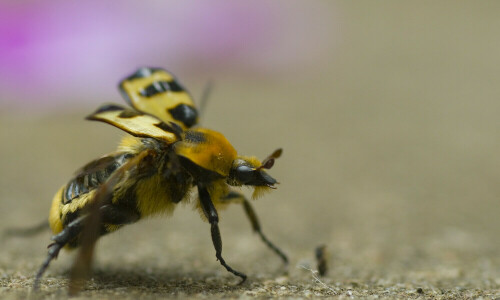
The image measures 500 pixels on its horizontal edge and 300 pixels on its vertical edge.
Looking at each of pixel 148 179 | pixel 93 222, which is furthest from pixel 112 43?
pixel 93 222

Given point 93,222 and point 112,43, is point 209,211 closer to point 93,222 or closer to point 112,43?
point 93,222

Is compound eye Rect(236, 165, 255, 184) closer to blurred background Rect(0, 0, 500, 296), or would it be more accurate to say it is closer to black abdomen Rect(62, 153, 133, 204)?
black abdomen Rect(62, 153, 133, 204)

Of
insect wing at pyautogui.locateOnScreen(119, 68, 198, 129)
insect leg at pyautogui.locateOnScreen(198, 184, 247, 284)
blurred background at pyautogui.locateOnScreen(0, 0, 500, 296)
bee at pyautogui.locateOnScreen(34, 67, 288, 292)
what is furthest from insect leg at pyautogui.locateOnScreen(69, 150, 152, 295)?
blurred background at pyautogui.locateOnScreen(0, 0, 500, 296)

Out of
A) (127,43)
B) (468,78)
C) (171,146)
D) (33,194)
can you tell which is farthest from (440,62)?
(171,146)

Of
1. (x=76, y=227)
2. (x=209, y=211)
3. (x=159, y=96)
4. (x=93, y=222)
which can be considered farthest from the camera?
(x=159, y=96)

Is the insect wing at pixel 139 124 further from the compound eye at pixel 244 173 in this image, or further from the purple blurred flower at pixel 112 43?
the purple blurred flower at pixel 112 43

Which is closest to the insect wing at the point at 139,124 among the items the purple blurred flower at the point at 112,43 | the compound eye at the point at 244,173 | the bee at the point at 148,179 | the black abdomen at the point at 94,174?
the bee at the point at 148,179

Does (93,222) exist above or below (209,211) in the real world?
below

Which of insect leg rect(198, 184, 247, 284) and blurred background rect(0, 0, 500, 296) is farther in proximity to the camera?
blurred background rect(0, 0, 500, 296)
